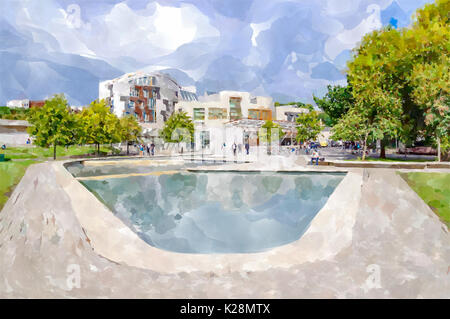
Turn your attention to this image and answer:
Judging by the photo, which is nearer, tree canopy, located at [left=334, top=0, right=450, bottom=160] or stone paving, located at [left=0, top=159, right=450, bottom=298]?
stone paving, located at [left=0, top=159, right=450, bottom=298]

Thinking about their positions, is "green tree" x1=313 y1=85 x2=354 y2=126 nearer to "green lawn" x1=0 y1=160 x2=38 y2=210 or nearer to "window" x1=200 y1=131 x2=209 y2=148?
"green lawn" x1=0 y1=160 x2=38 y2=210

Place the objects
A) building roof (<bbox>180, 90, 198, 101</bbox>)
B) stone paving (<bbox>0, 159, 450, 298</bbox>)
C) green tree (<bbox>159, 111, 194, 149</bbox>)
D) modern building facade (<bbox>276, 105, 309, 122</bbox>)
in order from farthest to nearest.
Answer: building roof (<bbox>180, 90, 198, 101</bbox>) < modern building facade (<bbox>276, 105, 309, 122</bbox>) < green tree (<bbox>159, 111, 194, 149</bbox>) < stone paving (<bbox>0, 159, 450, 298</bbox>)

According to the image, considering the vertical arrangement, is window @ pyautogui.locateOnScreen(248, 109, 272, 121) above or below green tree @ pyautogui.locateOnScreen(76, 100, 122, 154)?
above

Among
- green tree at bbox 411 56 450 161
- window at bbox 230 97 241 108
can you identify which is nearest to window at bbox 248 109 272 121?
window at bbox 230 97 241 108

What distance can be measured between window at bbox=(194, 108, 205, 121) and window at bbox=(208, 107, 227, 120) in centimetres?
145

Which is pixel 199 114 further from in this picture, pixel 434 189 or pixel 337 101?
pixel 434 189

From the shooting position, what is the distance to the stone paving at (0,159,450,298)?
14.9 feet

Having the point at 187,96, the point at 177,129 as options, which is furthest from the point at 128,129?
the point at 187,96

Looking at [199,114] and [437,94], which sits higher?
[199,114]

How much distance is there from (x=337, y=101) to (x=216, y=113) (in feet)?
142

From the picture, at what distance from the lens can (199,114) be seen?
78.9 m

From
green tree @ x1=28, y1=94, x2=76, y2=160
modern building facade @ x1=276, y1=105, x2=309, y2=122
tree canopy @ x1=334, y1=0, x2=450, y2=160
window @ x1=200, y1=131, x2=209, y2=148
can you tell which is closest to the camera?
tree canopy @ x1=334, y1=0, x2=450, y2=160
